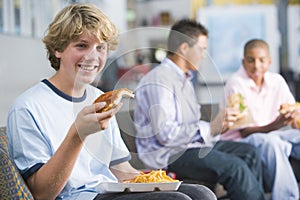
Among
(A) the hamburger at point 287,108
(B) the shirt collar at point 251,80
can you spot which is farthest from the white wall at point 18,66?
(A) the hamburger at point 287,108

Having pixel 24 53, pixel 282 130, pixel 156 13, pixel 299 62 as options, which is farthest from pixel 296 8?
pixel 282 130

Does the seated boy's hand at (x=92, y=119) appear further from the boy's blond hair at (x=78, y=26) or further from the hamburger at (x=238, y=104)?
the hamburger at (x=238, y=104)

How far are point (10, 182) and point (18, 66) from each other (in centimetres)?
307

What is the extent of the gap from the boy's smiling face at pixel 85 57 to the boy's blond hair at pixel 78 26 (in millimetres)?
16

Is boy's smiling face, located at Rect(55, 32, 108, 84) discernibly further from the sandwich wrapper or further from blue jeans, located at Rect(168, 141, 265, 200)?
the sandwich wrapper

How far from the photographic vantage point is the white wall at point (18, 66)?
439 cm

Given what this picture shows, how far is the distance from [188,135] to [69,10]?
3.99 ft

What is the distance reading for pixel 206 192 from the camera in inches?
74.9

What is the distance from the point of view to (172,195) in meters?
1.76

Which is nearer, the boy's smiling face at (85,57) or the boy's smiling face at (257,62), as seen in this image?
the boy's smiling face at (85,57)

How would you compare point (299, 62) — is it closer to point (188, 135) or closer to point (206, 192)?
point (188, 135)

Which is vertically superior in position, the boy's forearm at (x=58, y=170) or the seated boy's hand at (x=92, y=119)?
the seated boy's hand at (x=92, y=119)

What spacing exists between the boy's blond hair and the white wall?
2.12 m

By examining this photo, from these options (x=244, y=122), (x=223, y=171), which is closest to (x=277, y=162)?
(x=244, y=122)
